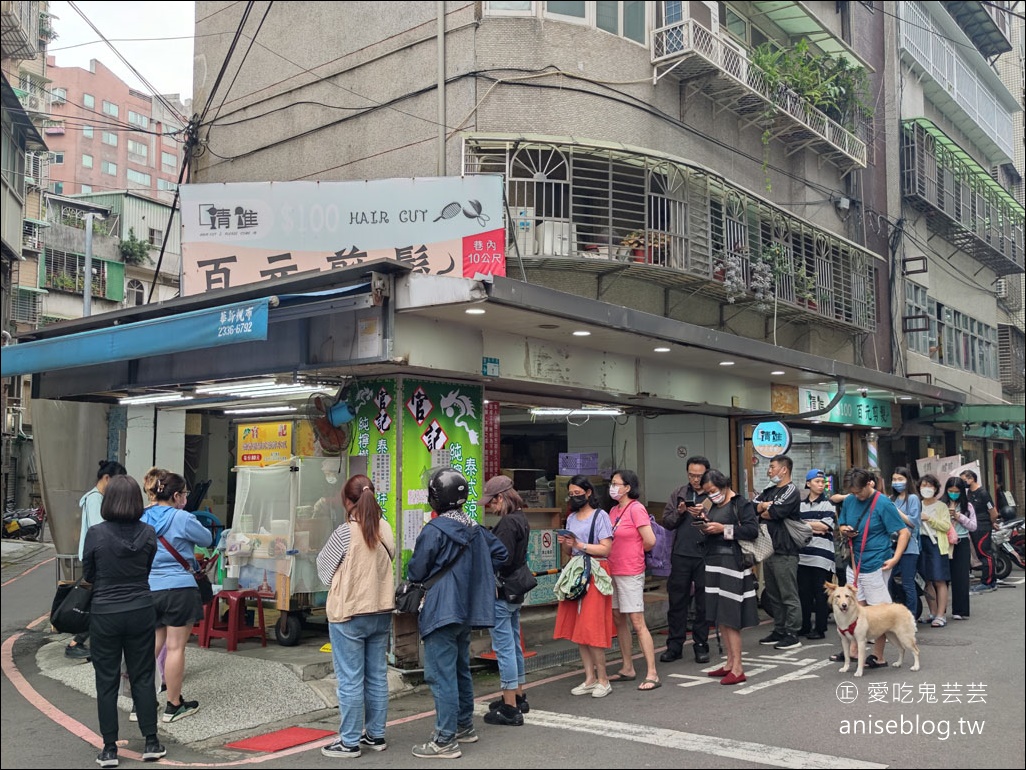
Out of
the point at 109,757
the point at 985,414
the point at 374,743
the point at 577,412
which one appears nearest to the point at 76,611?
the point at 109,757

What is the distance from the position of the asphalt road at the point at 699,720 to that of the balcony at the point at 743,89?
30.1 feet

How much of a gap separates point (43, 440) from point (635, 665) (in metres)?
7.26

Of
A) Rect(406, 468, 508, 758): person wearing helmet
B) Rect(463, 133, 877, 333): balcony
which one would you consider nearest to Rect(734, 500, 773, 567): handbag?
Rect(406, 468, 508, 758): person wearing helmet

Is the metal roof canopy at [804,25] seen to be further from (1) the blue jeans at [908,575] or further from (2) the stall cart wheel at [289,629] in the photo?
(2) the stall cart wheel at [289,629]

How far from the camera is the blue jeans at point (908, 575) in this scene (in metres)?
10.2

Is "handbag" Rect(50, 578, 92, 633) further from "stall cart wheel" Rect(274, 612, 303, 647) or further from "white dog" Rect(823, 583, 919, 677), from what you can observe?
"white dog" Rect(823, 583, 919, 677)

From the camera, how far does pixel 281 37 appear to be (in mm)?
15727

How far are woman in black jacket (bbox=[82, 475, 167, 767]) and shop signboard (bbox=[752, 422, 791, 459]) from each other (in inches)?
318

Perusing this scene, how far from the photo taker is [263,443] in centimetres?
1032

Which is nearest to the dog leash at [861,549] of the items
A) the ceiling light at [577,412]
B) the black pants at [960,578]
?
the black pants at [960,578]

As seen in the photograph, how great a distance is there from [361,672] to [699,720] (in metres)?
2.48

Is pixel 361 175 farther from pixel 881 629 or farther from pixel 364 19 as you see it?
pixel 881 629

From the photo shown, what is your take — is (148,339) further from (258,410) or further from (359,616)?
(258,410)

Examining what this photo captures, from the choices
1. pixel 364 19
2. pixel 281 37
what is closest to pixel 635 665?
pixel 364 19
